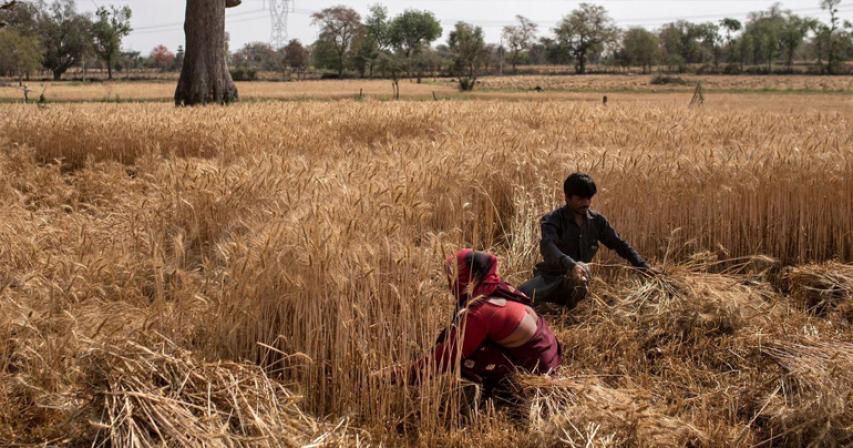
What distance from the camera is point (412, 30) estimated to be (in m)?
120

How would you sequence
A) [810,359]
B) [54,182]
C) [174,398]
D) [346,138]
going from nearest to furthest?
[174,398] → [810,359] → [54,182] → [346,138]

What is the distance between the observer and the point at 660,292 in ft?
15.8

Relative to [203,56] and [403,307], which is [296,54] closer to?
[203,56]

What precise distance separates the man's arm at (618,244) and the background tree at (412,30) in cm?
11588

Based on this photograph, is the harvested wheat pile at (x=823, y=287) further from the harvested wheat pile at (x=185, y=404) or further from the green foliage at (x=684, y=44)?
the green foliage at (x=684, y=44)

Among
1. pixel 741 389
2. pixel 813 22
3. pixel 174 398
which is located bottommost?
pixel 741 389

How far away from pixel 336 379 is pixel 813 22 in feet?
403

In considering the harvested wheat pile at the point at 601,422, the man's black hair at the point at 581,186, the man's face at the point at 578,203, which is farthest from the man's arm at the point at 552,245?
the harvested wheat pile at the point at 601,422

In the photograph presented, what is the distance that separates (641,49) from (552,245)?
100910mm

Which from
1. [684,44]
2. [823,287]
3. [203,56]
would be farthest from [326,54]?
[823,287]

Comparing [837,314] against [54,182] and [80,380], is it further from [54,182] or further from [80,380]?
[54,182]

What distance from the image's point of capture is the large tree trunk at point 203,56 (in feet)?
65.5

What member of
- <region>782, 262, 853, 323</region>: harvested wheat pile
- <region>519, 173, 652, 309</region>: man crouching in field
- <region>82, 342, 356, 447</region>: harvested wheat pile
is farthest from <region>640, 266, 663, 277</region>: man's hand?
<region>82, 342, 356, 447</region>: harvested wheat pile

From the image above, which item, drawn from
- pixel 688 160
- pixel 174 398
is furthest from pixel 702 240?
pixel 174 398
